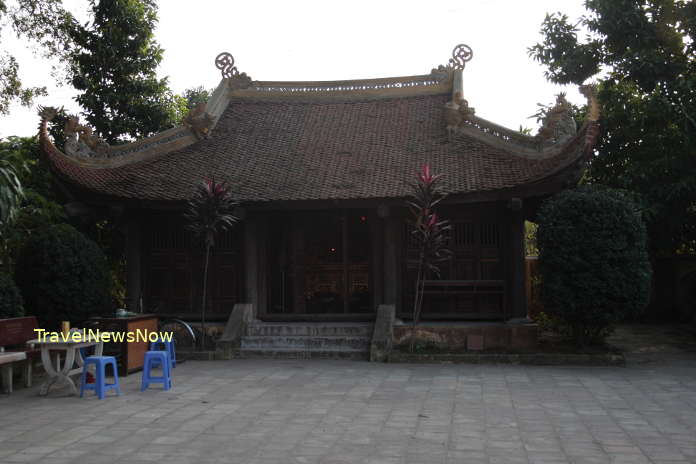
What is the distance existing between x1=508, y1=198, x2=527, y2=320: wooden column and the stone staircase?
2.60 metres

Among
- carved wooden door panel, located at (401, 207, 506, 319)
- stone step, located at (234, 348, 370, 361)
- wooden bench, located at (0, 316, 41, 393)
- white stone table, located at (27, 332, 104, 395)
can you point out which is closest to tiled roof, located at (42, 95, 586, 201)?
carved wooden door panel, located at (401, 207, 506, 319)

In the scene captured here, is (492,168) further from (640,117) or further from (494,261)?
(640,117)

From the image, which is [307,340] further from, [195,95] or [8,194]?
[195,95]

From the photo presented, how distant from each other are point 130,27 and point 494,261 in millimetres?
12286

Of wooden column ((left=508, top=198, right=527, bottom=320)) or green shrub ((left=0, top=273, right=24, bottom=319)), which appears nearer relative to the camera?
green shrub ((left=0, top=273, right=24, bottom=319))

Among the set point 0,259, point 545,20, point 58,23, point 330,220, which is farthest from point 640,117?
point 58,23

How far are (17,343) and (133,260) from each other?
449cm

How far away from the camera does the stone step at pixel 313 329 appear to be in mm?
11867

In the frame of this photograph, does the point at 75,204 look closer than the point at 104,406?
No

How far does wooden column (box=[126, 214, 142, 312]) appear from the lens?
13.0 meters

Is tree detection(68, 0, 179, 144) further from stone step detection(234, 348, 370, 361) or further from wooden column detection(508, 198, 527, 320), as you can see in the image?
wooden column detection(508, 198, 527, 320)

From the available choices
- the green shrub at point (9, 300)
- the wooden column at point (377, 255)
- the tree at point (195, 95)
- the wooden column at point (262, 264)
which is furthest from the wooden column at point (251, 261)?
the tree at point (195, 95)

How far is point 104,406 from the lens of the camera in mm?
7289

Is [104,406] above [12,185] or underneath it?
underneath
